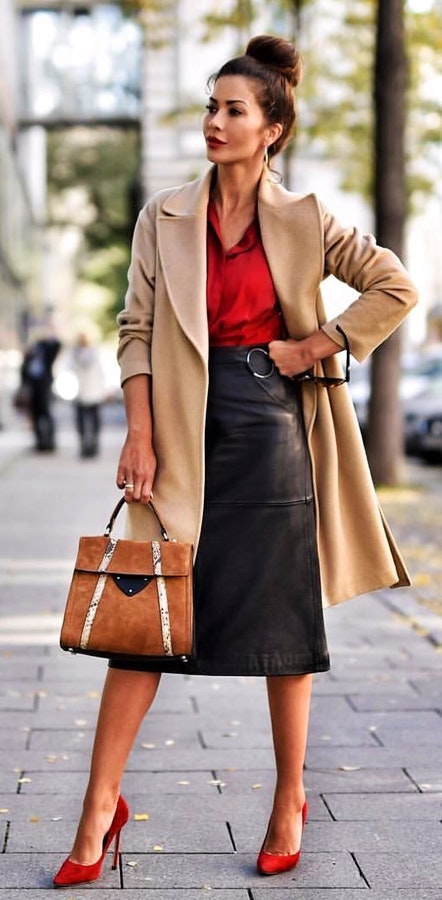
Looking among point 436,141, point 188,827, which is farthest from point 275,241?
point 436,141

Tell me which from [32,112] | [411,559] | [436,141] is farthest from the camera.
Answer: [32,112]

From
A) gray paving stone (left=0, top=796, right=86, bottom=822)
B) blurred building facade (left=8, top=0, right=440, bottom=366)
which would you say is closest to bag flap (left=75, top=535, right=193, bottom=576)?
gray paving stone (left=0, top=796, right=86, bottom=822)

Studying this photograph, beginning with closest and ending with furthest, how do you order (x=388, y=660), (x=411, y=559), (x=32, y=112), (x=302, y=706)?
(x=302, y=706) < (x=388, y=660) < (x=411, y=559) < (x=32, y=112)

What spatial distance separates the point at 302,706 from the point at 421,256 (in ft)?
225

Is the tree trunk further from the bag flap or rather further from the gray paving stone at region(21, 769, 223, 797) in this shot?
the bag flap

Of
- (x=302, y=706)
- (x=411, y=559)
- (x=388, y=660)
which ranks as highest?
(x=302, y=706)

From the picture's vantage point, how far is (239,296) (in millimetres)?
3613

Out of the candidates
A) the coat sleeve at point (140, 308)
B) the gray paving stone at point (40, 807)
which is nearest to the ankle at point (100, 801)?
the gray paving stone at point (40, 807)

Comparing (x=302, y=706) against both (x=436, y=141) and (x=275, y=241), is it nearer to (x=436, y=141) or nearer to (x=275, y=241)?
(x=275, y=241)

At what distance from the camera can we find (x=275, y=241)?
3.63m

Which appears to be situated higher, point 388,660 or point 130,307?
point 130,307

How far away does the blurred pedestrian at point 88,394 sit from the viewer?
64.0 feet

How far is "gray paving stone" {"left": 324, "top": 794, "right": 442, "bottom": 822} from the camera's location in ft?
13.7

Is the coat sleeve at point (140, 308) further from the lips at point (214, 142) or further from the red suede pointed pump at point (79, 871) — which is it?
the red suede pointed pump at point (79, 871)
